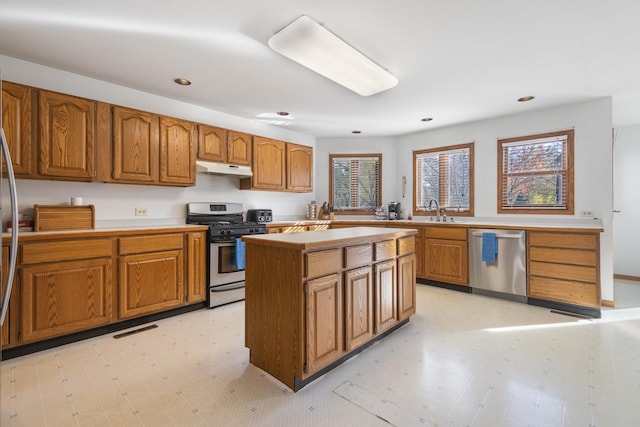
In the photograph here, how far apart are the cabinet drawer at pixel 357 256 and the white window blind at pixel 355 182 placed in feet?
10.4

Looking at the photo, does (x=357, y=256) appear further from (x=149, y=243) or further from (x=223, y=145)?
(x=223, y=145)

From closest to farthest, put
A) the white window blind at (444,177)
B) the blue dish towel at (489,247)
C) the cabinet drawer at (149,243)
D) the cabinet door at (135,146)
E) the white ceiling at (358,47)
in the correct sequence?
the white ceiling at (358,47)
the cabinet drawer at (149,243)
the cabinet door at (135,146)
the blue dish towel at (489,247)
the white window blind at (444,177)

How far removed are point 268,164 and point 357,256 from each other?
261 cm

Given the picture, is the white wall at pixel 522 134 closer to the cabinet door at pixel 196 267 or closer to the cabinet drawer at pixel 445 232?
the cabinet drawer at pixel 445 232

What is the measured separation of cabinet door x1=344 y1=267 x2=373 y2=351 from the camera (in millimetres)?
2197

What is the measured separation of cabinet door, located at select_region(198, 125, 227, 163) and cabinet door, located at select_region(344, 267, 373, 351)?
251 cm

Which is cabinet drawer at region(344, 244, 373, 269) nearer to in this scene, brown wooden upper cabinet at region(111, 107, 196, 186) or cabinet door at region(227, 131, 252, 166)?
brown wooden upper cabinet at region(111, 107, 196, 186)

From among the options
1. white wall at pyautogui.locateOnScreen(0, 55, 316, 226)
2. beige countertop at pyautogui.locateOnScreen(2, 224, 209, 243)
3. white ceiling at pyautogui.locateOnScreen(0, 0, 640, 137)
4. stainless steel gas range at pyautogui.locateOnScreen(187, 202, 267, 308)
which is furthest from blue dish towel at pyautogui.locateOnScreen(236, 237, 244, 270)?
white ceiling at pyautogui.locateOnScreen(0, 0, 640, 137)

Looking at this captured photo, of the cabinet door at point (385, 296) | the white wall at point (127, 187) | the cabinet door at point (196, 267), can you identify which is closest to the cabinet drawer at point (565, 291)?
the cabinet door at point (385, 296)

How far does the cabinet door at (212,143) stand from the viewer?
12.2 ft

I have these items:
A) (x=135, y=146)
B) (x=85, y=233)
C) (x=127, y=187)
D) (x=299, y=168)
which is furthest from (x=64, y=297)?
(x=299, y=168)

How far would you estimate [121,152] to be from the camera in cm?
308

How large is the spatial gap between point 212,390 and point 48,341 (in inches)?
64.6

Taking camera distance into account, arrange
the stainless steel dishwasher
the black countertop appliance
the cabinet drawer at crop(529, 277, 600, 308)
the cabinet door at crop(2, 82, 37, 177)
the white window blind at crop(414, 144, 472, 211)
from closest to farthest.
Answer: the cabinet door at crop(2, 82, 37, 177) → the cabinet drawer at crop(529, 277, 600, 308) → the stainless steel dishwasher → the white window blind at crop(414, 144, 472, 211) → the black countertop appliance
